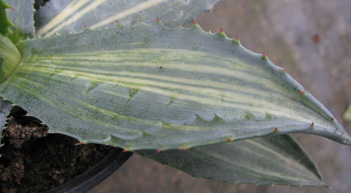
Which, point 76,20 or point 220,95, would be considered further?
point 76,20

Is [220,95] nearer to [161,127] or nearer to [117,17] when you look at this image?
[161,127]

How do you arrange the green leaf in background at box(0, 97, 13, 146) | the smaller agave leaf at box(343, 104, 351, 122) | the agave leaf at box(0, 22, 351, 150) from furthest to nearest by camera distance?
the smaller agave leaf at box(343, 104, 351, 122) → the green leaf in background at box(0, 97, 13, 146) → the agave leaf at box(0, 22, 351, 150)

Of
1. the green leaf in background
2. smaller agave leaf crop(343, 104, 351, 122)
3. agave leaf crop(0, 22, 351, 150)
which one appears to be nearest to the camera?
agave leaf crop(0, 22, 351, 150)

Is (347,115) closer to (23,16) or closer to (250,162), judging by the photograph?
(250,162)

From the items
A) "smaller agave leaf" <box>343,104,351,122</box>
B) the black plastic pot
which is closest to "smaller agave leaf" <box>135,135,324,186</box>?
the black plastic pot

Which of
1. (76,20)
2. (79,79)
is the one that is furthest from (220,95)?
(76,20)

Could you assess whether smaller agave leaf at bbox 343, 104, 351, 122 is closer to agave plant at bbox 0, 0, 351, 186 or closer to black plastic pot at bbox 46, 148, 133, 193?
agave plant at bbox 0, 0, 351, 186

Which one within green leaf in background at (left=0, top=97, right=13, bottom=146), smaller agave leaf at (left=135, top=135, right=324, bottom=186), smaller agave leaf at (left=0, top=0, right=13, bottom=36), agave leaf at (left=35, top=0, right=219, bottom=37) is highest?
agave leaf at (left=35, top=0, right=219, bottom=37)
